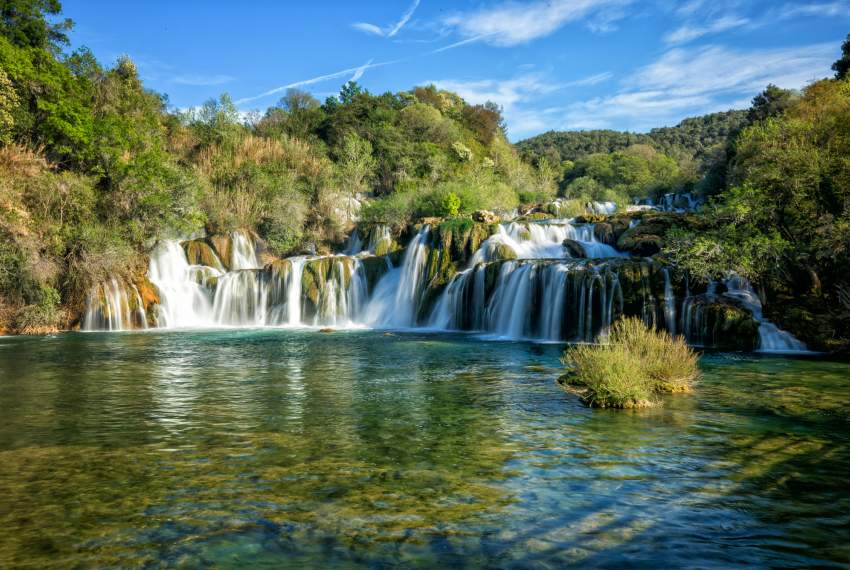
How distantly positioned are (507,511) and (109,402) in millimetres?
9700

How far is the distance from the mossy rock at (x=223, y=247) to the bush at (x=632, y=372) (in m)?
31.0

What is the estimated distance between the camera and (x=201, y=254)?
38.2 m

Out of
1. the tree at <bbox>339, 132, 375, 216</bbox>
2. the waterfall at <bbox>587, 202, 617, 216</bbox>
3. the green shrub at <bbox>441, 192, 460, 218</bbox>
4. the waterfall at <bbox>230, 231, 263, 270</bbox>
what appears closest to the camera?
the waterfall at <bbox>230, 231, 263, 270</bbox>

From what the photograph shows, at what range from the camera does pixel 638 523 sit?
19.8 feet

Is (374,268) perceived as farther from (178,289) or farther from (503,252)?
(178,289)

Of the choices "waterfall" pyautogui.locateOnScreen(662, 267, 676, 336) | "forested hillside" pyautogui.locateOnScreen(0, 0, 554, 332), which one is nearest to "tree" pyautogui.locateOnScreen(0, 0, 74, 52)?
"forested hillside" pyautogui.locateOnScreen(0, 0, 554, 332)

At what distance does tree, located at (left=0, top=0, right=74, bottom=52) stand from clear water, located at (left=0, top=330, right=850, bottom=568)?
33143 mm

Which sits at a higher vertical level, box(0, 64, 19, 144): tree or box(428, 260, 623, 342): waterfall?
box(0, 64, 19, 144): tree

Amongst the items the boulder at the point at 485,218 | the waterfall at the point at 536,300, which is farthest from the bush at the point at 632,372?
the boulder at the point at 485,218

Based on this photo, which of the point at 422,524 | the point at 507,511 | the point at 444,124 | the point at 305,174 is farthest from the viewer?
the point at 444,124

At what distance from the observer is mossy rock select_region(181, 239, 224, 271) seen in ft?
124

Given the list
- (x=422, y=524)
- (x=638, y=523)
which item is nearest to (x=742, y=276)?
(x=638, y=523)

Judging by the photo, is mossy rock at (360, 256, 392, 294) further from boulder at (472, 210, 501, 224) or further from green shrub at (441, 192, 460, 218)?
green shrub at (441, 192, 460, 218)

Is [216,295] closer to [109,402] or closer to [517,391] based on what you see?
[109,402]
